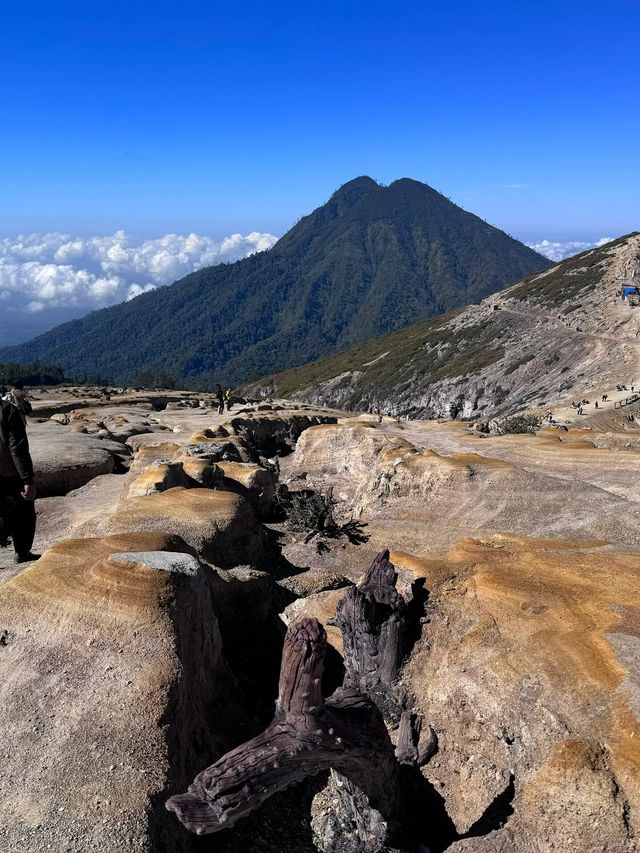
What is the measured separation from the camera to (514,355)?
327ft

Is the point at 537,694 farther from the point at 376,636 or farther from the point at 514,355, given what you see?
the point at 514,355

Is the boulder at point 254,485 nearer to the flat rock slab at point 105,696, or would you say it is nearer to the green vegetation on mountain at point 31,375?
the flat rock slab at point 105,696

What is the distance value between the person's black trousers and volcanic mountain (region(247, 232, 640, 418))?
54.6m

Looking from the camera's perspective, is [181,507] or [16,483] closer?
[16,483]

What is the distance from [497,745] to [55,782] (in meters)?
5.11

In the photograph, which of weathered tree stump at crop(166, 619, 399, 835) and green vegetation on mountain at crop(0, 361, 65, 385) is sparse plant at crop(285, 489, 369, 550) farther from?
green vegetation on mountain at crop(0, 361, 65, 385)

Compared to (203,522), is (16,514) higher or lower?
higher

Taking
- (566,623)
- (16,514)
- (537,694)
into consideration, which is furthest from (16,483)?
(566,623)

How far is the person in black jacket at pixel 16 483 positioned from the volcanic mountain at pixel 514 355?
2153 inches

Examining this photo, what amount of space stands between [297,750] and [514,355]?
10076 centimetres

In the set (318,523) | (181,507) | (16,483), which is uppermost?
(16,483)

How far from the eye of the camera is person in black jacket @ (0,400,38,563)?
36.5 feet

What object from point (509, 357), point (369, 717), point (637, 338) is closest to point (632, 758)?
point (369, 717)

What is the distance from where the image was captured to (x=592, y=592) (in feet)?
29.5
